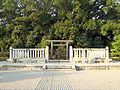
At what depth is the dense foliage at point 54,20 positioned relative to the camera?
1590 centimetres

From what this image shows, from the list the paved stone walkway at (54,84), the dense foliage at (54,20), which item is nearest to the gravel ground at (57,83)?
the paved stone walkway at (54,84)

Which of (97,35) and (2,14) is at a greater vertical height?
(2,14)

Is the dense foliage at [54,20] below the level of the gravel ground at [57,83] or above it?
above

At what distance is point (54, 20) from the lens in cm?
1756

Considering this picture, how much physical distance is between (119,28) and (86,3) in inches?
219

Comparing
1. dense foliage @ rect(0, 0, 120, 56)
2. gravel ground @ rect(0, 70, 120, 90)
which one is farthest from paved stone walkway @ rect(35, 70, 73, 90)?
dense foliage @ rect(0, 0, 120, 56)

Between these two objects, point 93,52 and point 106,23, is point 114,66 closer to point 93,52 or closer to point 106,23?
point 93,52

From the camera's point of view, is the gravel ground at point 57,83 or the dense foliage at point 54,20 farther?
the dense foliage at point 54,20

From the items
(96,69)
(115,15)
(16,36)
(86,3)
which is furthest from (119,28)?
(16,36)

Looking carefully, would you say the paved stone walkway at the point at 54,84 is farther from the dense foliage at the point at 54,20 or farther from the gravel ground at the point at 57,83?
the dense foliage at the point at 54,20

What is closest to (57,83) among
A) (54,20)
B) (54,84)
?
(54,84)

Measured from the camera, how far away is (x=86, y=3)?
16625 mm

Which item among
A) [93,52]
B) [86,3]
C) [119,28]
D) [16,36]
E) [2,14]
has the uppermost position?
[86,3]

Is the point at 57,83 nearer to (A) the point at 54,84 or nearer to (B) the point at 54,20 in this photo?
(A) the point at 54,84
